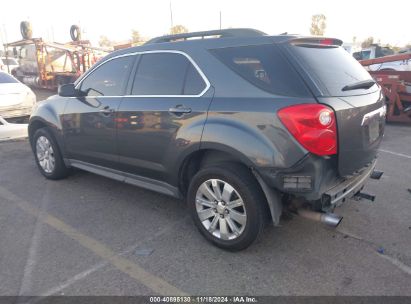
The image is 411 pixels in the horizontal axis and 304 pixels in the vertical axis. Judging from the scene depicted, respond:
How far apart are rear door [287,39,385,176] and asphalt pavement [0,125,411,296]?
2.58 feet

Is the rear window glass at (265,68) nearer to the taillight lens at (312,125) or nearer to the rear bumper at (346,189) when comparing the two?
the taillight lens at (312,125)

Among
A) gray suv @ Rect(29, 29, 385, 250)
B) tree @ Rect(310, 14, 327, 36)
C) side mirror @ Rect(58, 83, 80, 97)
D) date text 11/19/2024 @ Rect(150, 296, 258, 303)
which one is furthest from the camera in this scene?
tree @ Rect(310, 14, 327, 36)

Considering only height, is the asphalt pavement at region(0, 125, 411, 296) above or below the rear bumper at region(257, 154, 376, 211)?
below

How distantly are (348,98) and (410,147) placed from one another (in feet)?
15.4

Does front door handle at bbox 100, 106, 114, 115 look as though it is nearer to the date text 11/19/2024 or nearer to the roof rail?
the roof rail

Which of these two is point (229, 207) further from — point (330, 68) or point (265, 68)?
point (330, 68)

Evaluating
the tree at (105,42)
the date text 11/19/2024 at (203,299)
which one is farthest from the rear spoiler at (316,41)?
the tree at (105,42)

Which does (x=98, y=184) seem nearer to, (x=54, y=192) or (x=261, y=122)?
(x=54, y=192)

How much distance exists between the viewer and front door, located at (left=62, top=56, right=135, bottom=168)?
12.9ft

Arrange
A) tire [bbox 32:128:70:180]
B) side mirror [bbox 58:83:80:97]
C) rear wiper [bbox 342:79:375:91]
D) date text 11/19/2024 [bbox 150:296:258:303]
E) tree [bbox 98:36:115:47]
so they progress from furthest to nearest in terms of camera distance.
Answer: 1. tree [bbox 98:36:115:47]
2. tire [bbox 32:128:70:180]
3. side mirror [bbox 58:83:80:97]
4. rear wiper [bbox 342:79:375:91]
5. date text 11/19/2024 [bbox 150:296:258:303]

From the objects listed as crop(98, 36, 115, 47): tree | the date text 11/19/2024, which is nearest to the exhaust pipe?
the date text 11/19/2024

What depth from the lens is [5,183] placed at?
5.01 meters

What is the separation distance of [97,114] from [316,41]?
244 centimetres

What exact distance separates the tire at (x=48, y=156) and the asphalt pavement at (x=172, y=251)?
0.52 meters
